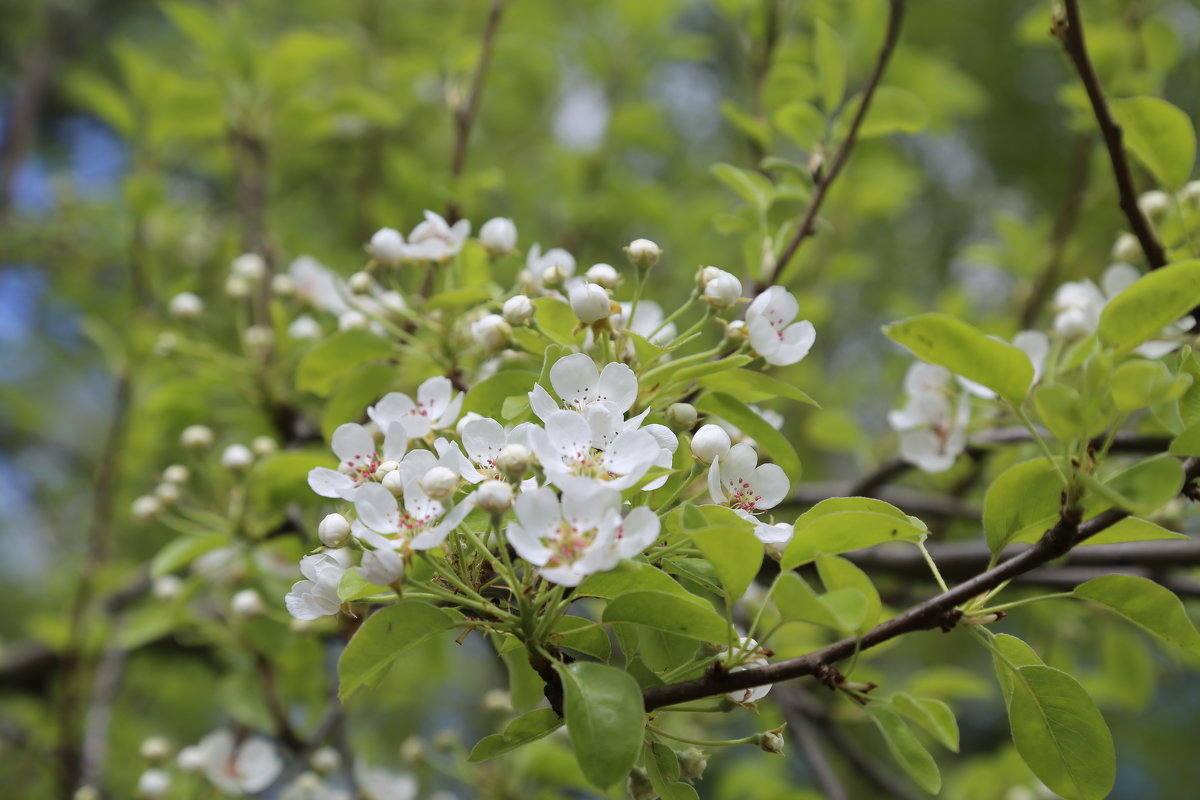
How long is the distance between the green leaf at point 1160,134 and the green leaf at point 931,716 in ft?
3.14

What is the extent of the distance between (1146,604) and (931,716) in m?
0.30

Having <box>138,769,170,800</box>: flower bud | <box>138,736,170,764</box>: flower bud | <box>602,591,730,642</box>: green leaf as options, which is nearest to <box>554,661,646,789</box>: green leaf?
<box>602,591,730,642</box>: green leaf

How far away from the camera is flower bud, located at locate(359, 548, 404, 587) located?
101cm

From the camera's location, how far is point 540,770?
213 cm

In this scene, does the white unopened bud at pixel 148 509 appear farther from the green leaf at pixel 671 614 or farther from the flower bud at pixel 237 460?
the green leaf at pixel 671 614

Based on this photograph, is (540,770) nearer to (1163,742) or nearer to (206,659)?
(206,659)

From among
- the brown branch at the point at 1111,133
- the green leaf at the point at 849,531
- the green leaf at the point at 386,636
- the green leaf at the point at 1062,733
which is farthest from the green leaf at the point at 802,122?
the green leaf at the point at 386,636

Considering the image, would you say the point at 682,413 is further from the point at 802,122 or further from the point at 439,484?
the point at 802,122

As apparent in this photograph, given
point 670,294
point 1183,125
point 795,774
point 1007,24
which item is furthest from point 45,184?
point 1007,24

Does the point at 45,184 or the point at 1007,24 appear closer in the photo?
the point at 45,184

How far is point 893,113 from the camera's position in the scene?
5.98 feet

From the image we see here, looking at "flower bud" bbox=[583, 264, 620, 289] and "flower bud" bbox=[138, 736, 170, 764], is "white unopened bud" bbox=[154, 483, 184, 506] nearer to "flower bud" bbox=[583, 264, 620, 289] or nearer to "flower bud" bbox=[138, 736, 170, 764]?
"flower bud" bbox=[138, 736, 170, 764]

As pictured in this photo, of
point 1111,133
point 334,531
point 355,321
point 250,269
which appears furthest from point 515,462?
point 250,269

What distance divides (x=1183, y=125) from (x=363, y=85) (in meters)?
3.18
